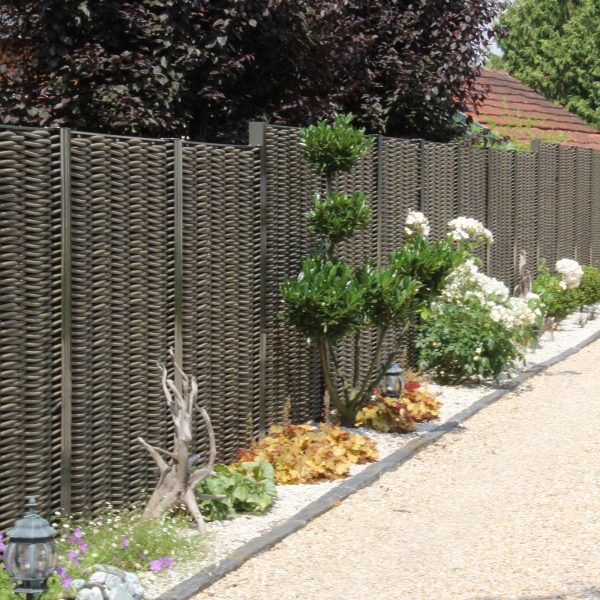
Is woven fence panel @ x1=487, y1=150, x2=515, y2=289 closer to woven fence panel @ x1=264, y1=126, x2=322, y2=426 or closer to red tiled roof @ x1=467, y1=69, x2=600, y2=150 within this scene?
woven fence panel @ x1=264, y1=126, x2=322, y2=426

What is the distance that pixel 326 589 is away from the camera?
589cm

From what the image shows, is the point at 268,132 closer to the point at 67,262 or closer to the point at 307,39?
the point at 67,262

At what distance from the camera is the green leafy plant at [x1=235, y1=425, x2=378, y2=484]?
793 centimetres

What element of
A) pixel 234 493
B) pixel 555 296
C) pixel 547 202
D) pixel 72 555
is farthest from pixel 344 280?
pixel 547 202

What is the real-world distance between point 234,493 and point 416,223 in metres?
4.85

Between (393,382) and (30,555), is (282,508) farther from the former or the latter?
(393,382)

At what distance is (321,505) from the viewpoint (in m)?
7.31

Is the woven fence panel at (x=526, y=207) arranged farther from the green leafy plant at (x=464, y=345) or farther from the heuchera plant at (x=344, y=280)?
the heuchera plant at (x=344, y=280)

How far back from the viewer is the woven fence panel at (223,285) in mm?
7500

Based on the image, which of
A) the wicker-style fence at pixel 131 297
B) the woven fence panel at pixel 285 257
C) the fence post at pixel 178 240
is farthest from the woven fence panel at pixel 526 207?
the fence post at pixel 178 240

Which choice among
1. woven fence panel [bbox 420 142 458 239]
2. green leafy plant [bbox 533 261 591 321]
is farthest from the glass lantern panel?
green leafy plant [bbox 533 261 591 321]

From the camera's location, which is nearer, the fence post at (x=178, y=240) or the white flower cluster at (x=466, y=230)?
Answer: the fence post at (x=178, y=240)

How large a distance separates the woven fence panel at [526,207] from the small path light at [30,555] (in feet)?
38.0

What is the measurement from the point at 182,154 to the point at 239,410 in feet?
5.85
